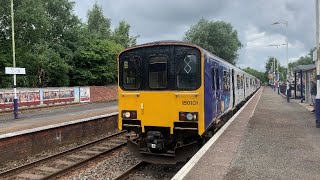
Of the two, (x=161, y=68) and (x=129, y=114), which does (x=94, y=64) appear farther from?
(x=161, y=68)

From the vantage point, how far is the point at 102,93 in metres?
39.9

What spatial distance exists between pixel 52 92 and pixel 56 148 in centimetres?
1878

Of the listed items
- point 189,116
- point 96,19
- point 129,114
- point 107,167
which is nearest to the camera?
point 189,116

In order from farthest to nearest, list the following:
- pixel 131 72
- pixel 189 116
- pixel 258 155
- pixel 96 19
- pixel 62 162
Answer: pixel 96 19 → pixel 62 162 → pixel 131 72 → pixel 189 116 → pixel 258 155

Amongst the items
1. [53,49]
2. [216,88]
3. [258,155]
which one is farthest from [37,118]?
[53,49]

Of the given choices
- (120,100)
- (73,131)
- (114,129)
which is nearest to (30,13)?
(114,129)

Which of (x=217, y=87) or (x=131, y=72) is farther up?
(x=131, y=72)

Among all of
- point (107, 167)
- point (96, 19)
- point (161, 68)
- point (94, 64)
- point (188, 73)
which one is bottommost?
point (107, 167)

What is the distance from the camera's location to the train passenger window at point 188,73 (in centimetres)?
906

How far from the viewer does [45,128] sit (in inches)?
507

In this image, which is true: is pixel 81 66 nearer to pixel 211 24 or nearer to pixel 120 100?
pixel 211 24

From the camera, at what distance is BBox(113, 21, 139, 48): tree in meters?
55.9

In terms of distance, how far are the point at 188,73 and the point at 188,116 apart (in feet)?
3.50

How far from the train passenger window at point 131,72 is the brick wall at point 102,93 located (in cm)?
2834
